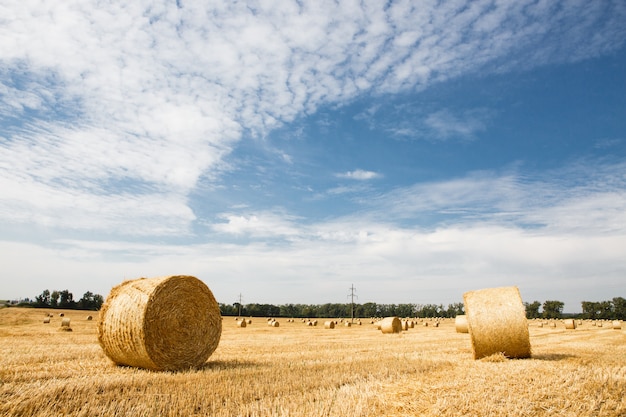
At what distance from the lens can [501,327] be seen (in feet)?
33.2

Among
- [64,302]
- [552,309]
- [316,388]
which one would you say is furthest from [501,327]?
[552,309]

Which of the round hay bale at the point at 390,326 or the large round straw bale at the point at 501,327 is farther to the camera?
the round hay bale at the point at 390,326

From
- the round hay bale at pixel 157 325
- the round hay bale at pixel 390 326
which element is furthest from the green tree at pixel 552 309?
the round hay bale at pixel 157 325

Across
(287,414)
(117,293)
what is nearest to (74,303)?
(117,293)

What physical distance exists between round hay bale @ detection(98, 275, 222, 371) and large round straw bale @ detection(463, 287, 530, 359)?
6.28 meters

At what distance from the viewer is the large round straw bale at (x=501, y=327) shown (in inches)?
393

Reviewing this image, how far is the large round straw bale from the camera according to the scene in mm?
9977

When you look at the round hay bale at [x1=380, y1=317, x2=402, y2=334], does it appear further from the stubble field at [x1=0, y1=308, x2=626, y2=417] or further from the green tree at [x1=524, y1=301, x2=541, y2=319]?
the green tree at [x1=524, y1=301, x2=541, y2=319]

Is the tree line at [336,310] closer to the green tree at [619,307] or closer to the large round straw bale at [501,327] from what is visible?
the green tree at [619,307]

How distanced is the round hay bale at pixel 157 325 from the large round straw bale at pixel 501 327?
20.6ft

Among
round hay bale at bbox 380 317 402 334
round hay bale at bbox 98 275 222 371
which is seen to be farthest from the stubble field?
round hay bale at bbox 380 317 402 334

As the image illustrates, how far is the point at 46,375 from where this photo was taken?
6688 millimetres

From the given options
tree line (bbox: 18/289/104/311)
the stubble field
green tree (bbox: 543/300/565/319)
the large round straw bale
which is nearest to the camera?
the stubble field

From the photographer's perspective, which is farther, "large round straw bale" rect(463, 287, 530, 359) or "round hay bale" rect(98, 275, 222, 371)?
"large round straw bale" rect(463, 287, 530, 359)
